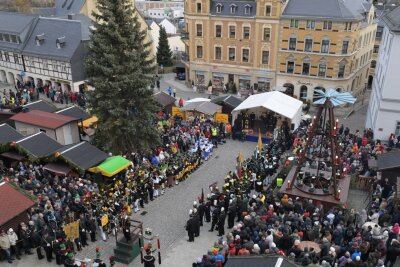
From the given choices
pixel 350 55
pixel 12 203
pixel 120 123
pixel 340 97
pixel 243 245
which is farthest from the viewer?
pixel 350 55

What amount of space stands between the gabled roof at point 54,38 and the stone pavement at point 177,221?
21.5m

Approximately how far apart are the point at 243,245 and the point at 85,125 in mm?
16824

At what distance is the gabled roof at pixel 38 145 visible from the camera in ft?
71.5

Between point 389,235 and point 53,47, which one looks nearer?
point 389,235

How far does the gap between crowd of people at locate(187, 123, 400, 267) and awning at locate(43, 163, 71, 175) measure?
25.3ft

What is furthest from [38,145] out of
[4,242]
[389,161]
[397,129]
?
[397,129]

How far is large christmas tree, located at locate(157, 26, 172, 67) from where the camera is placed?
54.3 metres

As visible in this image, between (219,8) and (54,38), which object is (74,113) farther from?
(219,8)

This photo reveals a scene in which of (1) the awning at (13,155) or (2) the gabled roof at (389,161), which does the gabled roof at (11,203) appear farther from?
(2) the gabled roof at (389,161)

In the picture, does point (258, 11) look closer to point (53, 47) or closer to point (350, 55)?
point (350, 55)

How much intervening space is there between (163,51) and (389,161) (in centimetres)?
4024

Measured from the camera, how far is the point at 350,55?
36.9m

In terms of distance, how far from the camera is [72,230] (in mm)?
16125

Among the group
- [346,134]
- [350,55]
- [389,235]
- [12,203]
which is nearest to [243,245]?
[389,235]
